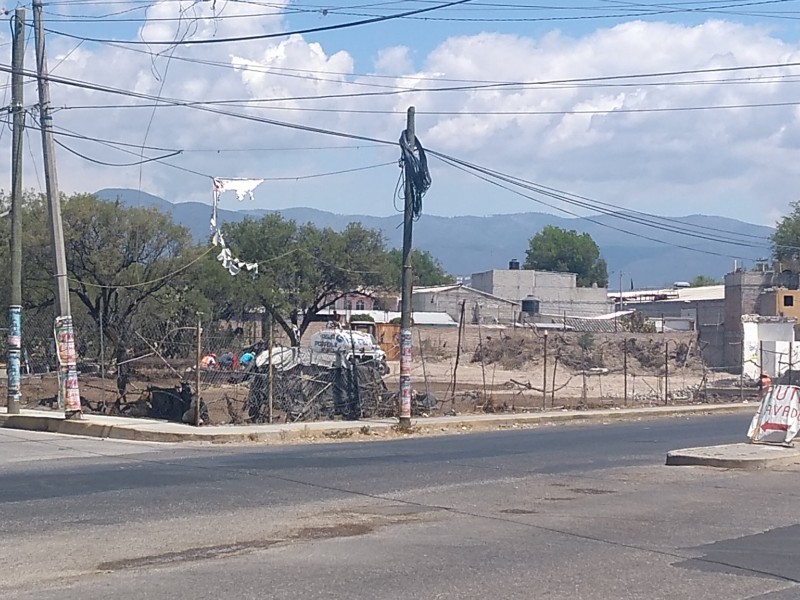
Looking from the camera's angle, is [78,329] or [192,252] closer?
[78,329]

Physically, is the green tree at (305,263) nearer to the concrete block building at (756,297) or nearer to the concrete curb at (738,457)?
the concrete block building at (756,297)

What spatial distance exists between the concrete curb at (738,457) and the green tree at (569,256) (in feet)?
436

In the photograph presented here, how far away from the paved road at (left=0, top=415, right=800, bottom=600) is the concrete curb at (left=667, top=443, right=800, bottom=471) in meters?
0.48

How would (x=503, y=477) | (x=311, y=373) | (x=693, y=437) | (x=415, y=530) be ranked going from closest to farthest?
(x=415, y=530) → (x=503, y=477) → (x=693, y=437) → (x=311, y=373)

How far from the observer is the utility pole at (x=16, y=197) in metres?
24.6

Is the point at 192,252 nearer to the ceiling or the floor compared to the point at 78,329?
nearer to the ceiling

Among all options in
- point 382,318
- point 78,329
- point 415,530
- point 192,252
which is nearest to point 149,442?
point 415,530

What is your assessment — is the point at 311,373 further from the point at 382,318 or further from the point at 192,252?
the point at 382,318

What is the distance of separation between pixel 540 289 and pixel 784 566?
105 metres

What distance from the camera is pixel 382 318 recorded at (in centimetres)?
8600

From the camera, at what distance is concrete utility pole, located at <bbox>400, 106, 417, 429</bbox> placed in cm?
2539

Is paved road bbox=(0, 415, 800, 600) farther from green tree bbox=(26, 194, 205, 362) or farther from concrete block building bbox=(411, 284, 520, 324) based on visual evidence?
concrete block building bbox=(411, 284, 520, 324)

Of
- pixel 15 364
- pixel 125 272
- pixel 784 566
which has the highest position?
pixel 125 272

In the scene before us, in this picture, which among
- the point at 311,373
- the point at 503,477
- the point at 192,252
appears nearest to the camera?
the point at 503,477
